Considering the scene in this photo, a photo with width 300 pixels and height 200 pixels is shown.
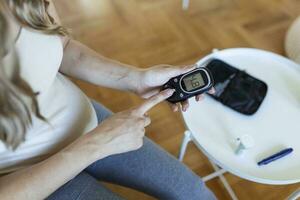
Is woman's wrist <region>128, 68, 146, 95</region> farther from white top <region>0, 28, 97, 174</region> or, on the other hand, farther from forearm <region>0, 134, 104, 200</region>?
forearm <region>0, 134, 104, 200</region>

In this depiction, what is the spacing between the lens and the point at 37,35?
0.56m

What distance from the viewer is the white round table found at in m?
0.75

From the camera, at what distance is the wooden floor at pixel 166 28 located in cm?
147

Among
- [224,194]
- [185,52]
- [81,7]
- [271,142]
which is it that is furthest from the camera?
[81,7]

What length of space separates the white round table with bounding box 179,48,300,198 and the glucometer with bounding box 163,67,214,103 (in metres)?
0.13

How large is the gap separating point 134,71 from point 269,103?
361 millimetres

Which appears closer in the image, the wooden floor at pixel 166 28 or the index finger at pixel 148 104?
the index finger at pixel 148 104

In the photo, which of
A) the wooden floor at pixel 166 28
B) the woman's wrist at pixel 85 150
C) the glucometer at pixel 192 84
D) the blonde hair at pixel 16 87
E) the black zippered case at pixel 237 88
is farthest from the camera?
the wooden floor at pixel 166 28

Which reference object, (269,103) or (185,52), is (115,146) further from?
(185,52)

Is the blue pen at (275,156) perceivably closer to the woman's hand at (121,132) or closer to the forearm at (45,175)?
the woman's hand at (121,132)

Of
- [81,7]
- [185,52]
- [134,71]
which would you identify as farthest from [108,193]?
[81,7]

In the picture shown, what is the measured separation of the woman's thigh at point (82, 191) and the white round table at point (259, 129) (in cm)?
26

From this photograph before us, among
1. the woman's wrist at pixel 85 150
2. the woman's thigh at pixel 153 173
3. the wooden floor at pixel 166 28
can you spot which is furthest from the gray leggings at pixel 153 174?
the wooden floor at pixel 166 28

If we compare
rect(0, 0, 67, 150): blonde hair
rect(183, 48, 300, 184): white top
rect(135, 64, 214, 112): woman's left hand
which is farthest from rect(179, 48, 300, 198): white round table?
rect(0, 0, 67, 150): blonde hair
